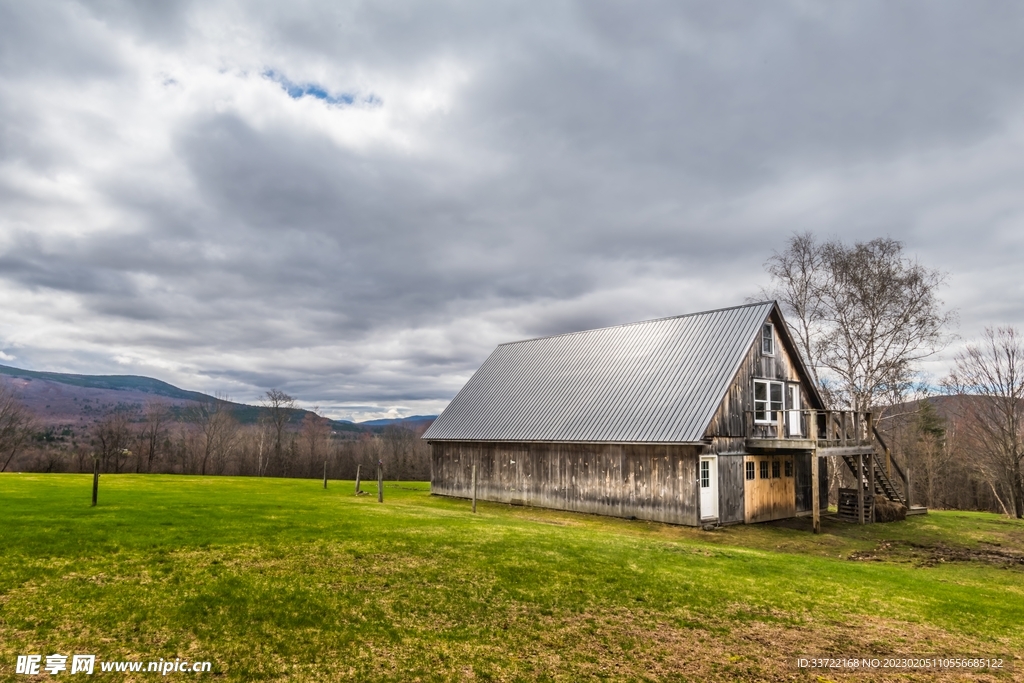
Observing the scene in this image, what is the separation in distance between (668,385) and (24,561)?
74.6ft

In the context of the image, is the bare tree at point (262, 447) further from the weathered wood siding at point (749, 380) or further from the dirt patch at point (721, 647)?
the dirt patch at point (721, 647)

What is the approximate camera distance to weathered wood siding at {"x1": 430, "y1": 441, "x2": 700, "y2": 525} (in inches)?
933

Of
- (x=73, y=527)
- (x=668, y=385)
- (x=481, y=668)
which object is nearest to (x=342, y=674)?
(x=481, y=668)

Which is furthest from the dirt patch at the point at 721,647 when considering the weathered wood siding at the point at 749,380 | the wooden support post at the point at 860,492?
the wooden support post at the point at 860,492

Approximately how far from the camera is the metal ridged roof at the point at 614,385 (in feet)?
82.0

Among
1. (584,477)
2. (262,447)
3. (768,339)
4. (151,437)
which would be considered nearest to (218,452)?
(262,447)

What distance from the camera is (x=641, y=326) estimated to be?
32.1 m

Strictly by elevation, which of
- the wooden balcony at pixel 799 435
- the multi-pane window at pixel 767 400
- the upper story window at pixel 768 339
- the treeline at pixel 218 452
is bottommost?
the treeline at pixel 218 452

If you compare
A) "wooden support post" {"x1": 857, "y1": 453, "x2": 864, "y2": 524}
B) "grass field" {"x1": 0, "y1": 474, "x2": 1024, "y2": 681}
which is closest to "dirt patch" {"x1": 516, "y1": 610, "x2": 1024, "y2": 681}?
"grass field" {"x1": 0, "y1": 474, "x2": 1024, "y2": 681}

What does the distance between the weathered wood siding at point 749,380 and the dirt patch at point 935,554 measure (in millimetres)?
6573

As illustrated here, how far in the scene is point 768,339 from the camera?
27.5 metres

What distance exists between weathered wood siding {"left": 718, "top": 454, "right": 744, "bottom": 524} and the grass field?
22.3ft

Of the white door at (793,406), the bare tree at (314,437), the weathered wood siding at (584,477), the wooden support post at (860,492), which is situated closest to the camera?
the weathered wood siding at (584,477)

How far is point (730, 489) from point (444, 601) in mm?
17940
